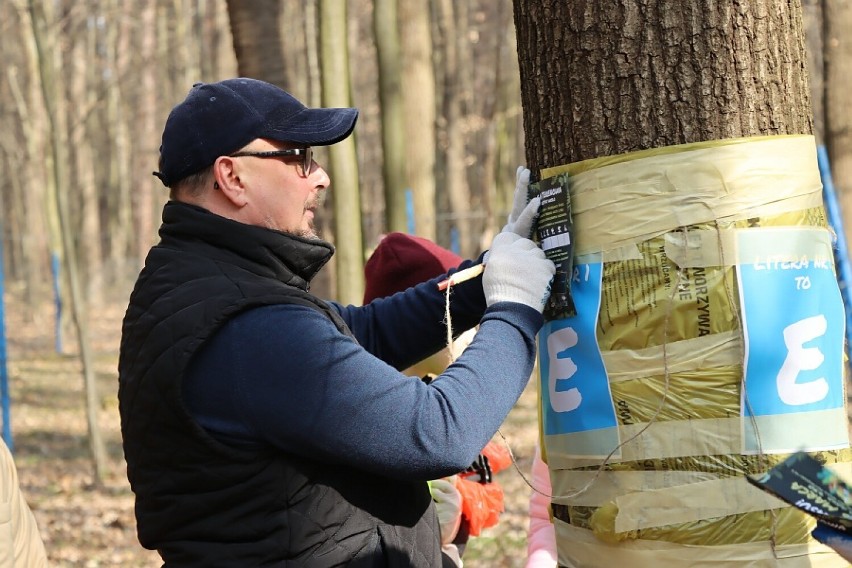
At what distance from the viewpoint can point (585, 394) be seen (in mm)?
2096

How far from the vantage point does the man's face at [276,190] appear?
2.19 meters

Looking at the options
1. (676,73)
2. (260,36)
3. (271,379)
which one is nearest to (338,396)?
(271,379)

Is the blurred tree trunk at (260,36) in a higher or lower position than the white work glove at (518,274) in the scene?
higher

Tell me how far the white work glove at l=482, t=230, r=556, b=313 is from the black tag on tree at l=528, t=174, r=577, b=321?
25 millimetres

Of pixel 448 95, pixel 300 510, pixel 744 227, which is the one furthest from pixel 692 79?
pixel 448 95

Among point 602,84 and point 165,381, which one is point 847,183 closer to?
point 602,84

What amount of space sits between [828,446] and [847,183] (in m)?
6.88

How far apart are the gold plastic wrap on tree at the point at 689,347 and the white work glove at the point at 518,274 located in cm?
13

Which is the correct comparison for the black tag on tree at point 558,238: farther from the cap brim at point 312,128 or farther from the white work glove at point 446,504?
the white work glove at point 446,504

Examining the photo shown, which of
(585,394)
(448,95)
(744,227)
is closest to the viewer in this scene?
(744,227)

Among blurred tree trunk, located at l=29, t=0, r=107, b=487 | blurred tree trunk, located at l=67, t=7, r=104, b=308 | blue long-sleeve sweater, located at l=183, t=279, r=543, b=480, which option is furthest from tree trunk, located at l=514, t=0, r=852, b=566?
blurred tree trunk, located at l=67, t=7, r=104, b=308

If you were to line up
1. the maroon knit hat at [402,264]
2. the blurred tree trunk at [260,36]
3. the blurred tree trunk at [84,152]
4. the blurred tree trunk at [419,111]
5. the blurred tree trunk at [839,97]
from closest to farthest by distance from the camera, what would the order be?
the maroon knit hat at [402,264]
the blurred tree trunk at [260,36]
the blurred tree trunk at [839,97]
the blurred tree trunk at [419,111]
the blurred tree trunk at [84,152]

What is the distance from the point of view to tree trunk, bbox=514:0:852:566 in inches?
76.7

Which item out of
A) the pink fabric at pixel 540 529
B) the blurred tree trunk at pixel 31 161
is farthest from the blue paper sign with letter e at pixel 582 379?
the blurred tree trunk at pixel 31 161
